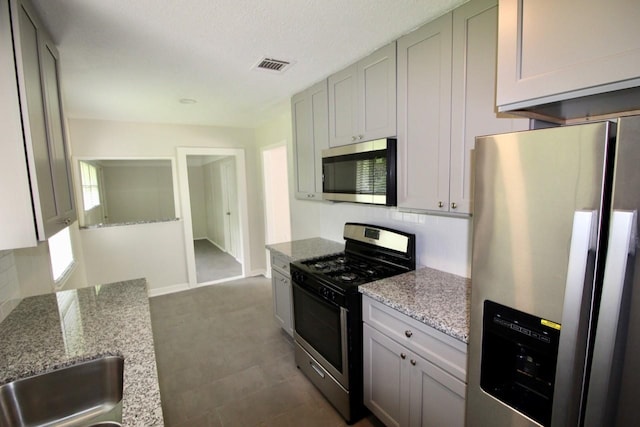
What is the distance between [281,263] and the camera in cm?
281

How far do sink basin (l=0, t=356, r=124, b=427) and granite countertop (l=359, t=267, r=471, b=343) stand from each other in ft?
4.17

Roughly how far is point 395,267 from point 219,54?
187 cm

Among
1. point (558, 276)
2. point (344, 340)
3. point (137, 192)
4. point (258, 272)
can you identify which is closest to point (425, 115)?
point (558, 276)

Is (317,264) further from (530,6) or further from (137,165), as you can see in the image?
(137,165)

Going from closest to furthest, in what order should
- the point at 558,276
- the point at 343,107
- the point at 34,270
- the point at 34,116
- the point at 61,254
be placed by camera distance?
the point at 558,276 < the point at 34,116 < the point at 34,270 < the point at 343,107 < the point at 61,254

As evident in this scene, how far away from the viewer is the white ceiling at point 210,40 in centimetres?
146

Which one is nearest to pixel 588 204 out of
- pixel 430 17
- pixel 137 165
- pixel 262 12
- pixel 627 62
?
pixel 627 62

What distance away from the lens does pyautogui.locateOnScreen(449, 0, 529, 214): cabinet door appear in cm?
136

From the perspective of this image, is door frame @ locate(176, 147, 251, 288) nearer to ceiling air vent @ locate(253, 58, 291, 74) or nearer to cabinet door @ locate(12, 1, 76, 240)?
ceiling air vent @ locate(253, 58, 291, 74)

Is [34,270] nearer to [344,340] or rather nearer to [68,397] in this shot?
[68,397]

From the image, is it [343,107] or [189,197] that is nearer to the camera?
[343,107]

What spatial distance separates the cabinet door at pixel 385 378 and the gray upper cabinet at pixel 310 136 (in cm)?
132

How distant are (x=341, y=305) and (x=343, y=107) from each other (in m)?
1.45

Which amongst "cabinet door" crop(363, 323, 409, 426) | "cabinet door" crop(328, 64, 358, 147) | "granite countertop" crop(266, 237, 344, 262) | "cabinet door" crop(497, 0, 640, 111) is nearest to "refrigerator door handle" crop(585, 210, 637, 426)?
"cabinet door" crop(497, 0, 640, 111)
